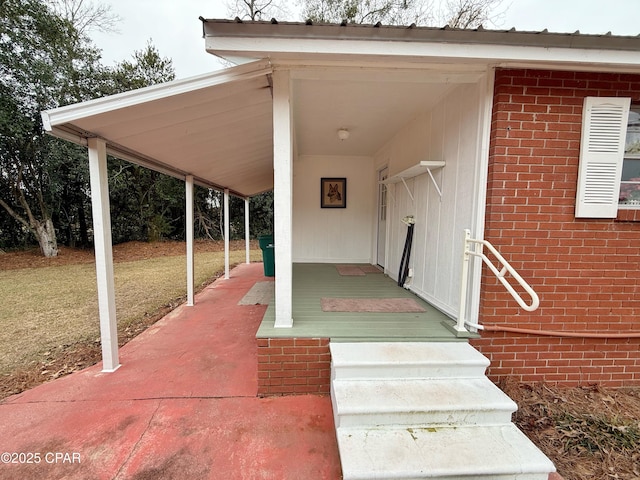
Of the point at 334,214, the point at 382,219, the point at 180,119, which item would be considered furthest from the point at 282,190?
the point at 334,214

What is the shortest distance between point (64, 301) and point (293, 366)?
577 cm

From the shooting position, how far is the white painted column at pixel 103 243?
2533 millimetres

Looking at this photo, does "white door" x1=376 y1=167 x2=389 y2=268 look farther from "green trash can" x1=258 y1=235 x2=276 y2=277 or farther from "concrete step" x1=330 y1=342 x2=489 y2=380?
"concrete step" x1=330 y1=342 x2=489 y2=380

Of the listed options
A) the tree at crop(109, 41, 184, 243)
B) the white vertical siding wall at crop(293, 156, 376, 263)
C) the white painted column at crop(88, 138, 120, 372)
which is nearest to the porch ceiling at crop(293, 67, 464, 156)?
the white vertical siding wall at crop(293, 156, 376, 263)

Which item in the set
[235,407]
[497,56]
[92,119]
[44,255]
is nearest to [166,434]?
[235,407]

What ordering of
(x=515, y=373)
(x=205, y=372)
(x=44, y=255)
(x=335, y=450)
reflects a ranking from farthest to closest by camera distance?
(x=44, y=255) → (x=205, y=372) → (x=515, y=373) → (x=335, y=450)

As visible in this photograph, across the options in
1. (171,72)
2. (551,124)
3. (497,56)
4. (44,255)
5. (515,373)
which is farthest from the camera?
(171,72)

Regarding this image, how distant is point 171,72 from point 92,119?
15.6 metres

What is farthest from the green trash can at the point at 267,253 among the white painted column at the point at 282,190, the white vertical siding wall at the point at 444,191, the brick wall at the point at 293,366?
the brick wall at the point at 293,366

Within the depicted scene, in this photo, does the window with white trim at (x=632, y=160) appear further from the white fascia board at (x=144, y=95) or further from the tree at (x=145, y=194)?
the tree at (x=145, y=194)

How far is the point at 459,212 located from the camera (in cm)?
281

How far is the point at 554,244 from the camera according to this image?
98.6 inches

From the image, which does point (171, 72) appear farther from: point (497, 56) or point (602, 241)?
point (602, 241)

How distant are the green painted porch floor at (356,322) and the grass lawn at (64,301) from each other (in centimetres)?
285
